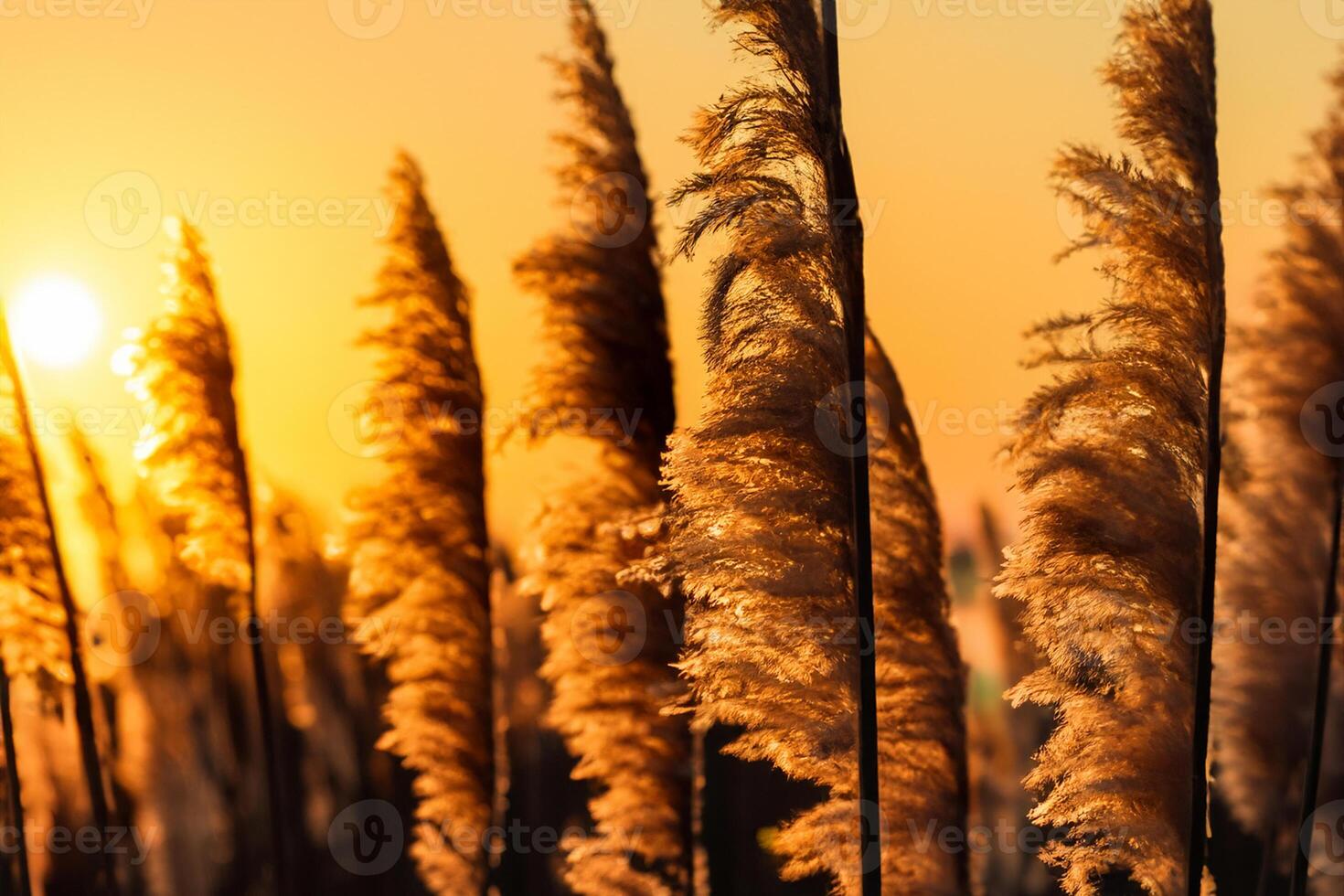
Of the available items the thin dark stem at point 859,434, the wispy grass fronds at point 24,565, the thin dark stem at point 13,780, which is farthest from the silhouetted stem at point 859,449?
the thin dark stem at point 13,780

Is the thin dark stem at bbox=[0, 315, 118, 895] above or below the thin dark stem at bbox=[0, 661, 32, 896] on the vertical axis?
above

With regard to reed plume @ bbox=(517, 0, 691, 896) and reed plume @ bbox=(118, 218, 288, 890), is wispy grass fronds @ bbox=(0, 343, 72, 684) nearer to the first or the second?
reed plume @ bbox=(118, 218, 288, 890)

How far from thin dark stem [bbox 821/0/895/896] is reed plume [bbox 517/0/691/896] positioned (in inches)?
154

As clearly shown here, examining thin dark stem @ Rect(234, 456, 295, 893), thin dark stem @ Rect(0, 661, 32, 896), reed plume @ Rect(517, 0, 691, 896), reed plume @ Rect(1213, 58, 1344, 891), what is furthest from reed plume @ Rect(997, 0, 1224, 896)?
thin dark stem @ Rect(0, 661, 32, 896)

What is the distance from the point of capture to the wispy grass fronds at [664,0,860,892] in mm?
8047

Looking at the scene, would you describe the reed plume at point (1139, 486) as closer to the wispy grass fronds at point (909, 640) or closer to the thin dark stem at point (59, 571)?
the wispy grass fronds at point (909, 640)

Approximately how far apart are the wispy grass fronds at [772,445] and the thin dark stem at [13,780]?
939 centimetres

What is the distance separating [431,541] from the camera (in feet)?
45.7

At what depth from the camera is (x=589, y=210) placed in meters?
12.3

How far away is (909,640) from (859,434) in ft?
9.04

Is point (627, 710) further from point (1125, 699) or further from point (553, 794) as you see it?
point (553, 794)

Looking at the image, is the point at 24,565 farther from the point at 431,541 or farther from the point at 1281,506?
the point at 1281,506

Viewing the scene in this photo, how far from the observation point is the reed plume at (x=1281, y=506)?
12859mm

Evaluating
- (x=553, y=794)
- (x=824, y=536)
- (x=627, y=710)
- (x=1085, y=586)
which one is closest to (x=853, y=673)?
(x=824, y=536)
